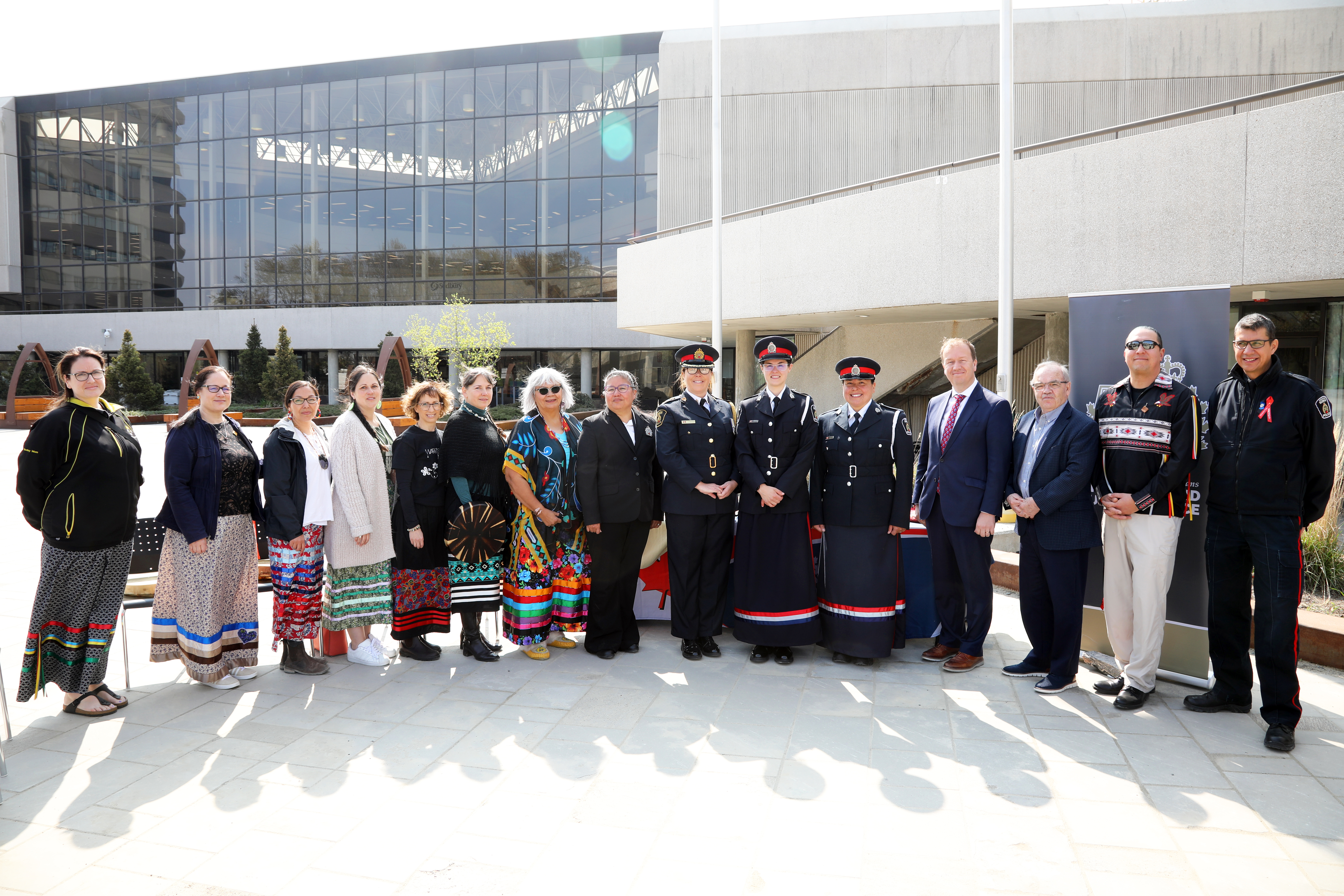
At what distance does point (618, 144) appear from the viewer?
31.6 m

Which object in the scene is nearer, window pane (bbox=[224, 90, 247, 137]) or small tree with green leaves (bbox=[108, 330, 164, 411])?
small tree with green leaves (bbox=[108, 330, 164, 411])

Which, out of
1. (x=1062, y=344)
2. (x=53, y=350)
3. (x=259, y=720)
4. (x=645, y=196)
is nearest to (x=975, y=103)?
(x=1062, y=344)

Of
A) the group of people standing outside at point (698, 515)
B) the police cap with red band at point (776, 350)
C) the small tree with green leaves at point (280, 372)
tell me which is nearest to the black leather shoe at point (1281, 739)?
the group of people standing outside at point (698, 515)

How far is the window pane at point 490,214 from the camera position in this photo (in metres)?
33.3

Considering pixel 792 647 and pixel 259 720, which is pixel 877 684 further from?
pixel 259 720

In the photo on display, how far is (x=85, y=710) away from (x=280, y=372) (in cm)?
2997

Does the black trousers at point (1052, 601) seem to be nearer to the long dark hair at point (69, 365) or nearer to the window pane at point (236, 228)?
the long dark hair at point (69, 365)

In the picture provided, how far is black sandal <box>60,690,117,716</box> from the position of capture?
432 centimetres

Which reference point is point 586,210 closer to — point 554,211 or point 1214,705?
point 554,211

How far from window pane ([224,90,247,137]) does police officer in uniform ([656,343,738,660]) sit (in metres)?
38.4

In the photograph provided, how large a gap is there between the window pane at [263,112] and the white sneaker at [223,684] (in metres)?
37.3

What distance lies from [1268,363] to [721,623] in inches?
135

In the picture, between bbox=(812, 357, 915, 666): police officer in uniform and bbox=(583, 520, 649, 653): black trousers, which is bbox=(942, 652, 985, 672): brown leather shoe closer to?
bbox=(812, 357, 915, 666): police officer in uniform

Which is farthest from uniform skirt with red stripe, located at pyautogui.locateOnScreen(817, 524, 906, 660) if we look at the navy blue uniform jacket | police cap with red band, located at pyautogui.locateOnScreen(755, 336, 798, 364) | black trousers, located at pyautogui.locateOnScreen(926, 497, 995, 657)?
police cap with red band, located at pyautogui.locateOnScreen(755, 336, 798, 364)
